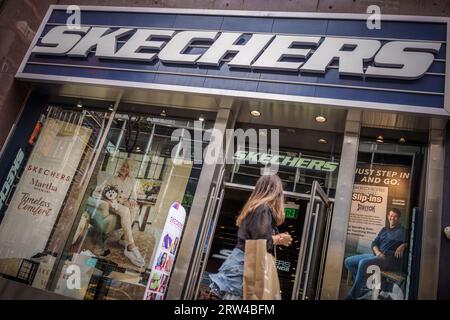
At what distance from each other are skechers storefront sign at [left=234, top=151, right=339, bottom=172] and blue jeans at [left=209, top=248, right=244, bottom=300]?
162cm

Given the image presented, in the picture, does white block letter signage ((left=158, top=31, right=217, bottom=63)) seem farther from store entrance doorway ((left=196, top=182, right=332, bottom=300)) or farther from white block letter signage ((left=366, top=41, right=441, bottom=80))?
white block letter signage ((left=366, top=41, right=441, bottom=80))

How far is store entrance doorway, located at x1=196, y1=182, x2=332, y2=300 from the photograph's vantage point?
4742 mm

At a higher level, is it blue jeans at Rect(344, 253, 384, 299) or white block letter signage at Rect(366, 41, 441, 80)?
white block letter signage at Rect(366, 41, 441, 80)

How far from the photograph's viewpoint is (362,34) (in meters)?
5.80

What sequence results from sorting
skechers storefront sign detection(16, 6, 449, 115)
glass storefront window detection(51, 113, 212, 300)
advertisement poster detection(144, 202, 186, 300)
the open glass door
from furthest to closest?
glass storefront window detection(51, 113, 212, 300) < skechers storefront sign detection(16, 6, 449, 115) < advertisement poster detection(144, 202, 186, 300) < the open glass door

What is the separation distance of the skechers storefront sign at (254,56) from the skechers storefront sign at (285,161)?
100 cm

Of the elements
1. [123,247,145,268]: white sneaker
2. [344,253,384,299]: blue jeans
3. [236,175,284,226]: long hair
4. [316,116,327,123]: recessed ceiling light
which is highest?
[316,116,327,123]: recessed ceiling light

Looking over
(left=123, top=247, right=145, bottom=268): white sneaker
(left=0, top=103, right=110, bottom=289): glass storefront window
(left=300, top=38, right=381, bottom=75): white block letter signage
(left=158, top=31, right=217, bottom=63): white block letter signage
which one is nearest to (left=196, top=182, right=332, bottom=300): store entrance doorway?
Result: (left=123, top=247, right=145, bottom=268): white sneaker

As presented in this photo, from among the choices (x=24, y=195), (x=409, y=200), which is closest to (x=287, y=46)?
(x=409, y=200)

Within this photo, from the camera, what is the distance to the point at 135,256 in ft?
19.0

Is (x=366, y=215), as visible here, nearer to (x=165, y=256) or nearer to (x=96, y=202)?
(x=165, y=256)

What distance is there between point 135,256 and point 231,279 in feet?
5.18

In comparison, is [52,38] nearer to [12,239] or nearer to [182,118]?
[182,118]
